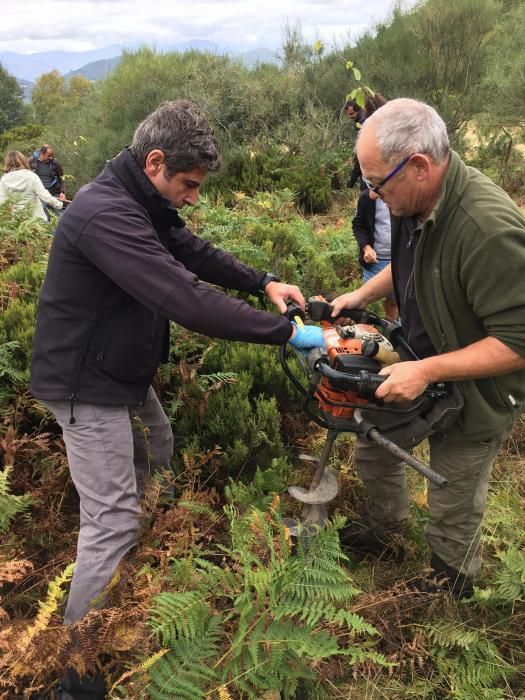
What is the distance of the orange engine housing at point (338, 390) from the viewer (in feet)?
8.59

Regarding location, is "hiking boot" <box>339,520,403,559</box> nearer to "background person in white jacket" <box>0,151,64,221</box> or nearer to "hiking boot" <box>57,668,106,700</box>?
"hiking boot" <box>57,668,106,700</box>

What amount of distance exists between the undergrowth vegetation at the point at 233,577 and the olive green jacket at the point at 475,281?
896mm

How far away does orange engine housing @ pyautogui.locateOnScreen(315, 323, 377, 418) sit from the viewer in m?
2.62

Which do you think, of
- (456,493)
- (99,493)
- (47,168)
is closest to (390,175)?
(456,493)

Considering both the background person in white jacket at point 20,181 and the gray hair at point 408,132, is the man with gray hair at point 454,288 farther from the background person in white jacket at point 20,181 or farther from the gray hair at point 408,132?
the background person in white jacket at point 20,181

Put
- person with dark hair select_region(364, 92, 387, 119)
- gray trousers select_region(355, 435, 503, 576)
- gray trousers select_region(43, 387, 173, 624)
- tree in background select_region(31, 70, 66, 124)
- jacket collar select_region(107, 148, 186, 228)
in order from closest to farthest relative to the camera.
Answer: gray trousers select_region(43, 387, 173, 624), jacket collar select_region(107, 148, 186, 228), gray trousers select_region(355, 435, 503, 576), person with dark hair select_region(364, 92, 387, 119), tree in background select_region(31, 70, 66, 124)

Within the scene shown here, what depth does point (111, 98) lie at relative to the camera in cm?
1880

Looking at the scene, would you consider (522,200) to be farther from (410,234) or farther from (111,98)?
(111,98)

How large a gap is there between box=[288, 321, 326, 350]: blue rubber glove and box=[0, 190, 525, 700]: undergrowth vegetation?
0.88 m

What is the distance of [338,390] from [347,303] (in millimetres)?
854

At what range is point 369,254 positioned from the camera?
579cm

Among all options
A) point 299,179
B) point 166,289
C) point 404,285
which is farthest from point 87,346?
point 299,179

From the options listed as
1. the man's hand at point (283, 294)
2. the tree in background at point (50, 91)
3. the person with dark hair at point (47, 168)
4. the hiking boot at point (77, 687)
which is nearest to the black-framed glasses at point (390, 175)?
the man's hand at point (283, 294)

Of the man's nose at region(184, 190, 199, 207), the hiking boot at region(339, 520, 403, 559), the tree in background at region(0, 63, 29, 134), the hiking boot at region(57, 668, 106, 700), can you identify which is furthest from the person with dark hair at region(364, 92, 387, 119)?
the tree in background at region(0, 63, 29, 134)
